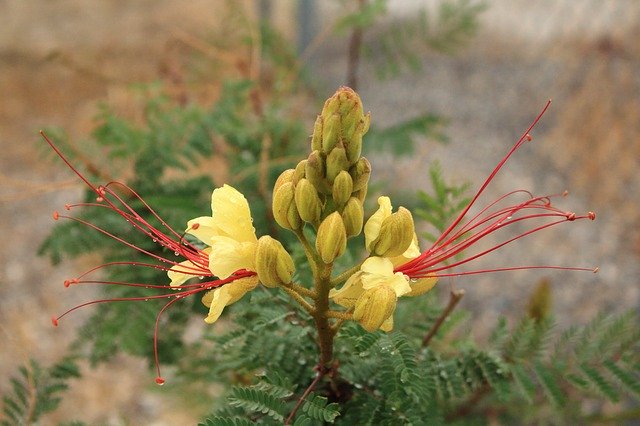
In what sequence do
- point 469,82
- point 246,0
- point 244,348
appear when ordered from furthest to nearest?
point 469,82 < point 246,0 < point 244,348

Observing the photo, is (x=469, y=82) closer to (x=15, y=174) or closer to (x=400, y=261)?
(x=15, y=174)

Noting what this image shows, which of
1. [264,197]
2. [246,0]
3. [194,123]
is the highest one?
[246,0]

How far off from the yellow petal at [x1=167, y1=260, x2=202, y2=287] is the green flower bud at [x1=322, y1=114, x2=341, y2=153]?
0.55ft

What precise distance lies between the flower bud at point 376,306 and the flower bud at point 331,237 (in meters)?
0.04

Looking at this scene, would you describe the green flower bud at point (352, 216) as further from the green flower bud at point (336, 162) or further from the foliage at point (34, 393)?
the foliage at point (34, 393)

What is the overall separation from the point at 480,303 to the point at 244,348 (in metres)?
1.69

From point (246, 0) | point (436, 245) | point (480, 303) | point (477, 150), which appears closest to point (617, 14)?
point (477, 150)

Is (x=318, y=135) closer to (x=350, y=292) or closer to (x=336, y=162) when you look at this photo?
(x=336, y=162)

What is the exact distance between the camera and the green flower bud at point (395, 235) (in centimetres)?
56

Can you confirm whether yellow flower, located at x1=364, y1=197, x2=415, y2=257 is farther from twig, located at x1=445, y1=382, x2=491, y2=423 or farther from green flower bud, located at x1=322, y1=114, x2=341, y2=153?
twig, located at x1=445, y1=382, x2=491, y2=423

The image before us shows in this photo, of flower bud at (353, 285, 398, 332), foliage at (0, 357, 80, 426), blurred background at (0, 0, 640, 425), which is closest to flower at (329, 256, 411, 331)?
flower bud at (353, 285, 398, 332)

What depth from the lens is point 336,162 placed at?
547 millimetres

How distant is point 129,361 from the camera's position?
2199mm

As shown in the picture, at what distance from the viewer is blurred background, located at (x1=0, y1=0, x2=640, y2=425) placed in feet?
6.97
